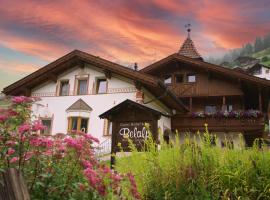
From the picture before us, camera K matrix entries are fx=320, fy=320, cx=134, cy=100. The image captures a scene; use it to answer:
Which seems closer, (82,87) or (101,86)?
(101,86)

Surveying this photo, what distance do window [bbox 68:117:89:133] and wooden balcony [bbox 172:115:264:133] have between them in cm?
544

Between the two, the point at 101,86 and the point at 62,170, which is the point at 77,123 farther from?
the point at 62,170

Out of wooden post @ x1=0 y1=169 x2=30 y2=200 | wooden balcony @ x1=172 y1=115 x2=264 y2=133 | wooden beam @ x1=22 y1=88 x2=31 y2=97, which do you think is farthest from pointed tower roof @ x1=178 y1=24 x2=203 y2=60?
wooden post @ x1=0 y1=169 x2=30 y2=200

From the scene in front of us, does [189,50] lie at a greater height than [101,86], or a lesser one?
greater

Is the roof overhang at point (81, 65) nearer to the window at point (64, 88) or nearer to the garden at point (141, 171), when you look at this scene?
the window at point (64, 88)

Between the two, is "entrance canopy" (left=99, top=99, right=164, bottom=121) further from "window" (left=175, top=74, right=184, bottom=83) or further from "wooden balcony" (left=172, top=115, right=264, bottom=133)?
"window" (left=175, top=74, right=184, bottom=83)

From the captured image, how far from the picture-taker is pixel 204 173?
3553mm

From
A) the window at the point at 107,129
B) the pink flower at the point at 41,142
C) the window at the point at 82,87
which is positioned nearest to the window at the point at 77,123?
the window at the point at 107,129

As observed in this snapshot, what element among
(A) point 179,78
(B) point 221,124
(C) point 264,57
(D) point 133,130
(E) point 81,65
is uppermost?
(C) point 264,57

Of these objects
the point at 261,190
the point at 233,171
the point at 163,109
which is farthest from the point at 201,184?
the point at 163,109

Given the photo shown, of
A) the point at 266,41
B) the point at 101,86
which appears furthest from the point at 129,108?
the point at 266,41

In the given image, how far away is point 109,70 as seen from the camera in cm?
1819

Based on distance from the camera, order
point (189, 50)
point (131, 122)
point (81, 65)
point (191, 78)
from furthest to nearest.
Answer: point (189, 50)
point (191, 78)
point (81, 65)
point (131, 122)

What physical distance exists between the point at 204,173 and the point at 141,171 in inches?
30.5
